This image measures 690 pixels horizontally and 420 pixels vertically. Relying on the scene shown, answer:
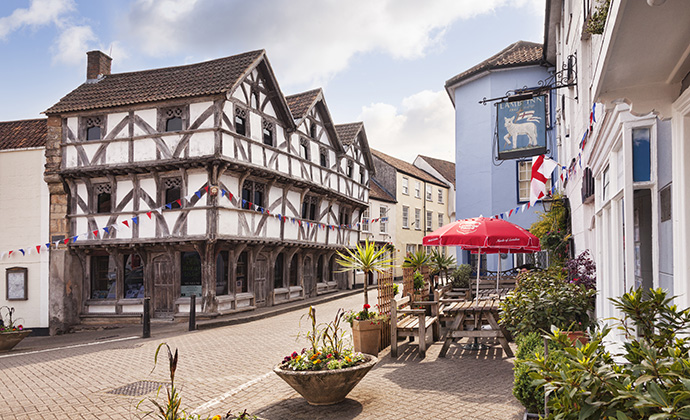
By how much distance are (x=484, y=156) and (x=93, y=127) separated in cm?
1607

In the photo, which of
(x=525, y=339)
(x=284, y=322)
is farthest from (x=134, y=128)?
(x=525, y=339)

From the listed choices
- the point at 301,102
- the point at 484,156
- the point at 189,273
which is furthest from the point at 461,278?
the point at 301,102

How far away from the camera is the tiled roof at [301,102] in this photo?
24323 millimetres

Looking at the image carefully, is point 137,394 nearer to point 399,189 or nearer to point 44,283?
point 44,283

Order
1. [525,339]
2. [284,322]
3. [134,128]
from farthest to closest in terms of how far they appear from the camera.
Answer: [134,128] → [284,322] → [525,339]

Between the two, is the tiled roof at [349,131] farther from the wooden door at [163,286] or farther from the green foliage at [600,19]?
the green foliage at [600,19]

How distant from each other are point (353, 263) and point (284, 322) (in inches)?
302

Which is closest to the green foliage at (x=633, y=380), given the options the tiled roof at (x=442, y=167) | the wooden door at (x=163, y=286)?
the wooden door at (x=163, y=286)

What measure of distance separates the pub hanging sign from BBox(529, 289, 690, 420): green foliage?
28.5 feet

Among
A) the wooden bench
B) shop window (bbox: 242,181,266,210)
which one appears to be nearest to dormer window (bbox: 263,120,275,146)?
shop window (bbox: 242,181,266,210)

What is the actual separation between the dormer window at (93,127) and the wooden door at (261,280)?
790cm

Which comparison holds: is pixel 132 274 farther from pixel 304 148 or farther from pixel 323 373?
pixel 323 373

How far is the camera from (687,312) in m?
2.83

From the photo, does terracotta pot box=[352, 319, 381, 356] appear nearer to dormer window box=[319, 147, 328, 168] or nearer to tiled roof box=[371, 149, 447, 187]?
dormer window box=[319, 147, 328, 168]
